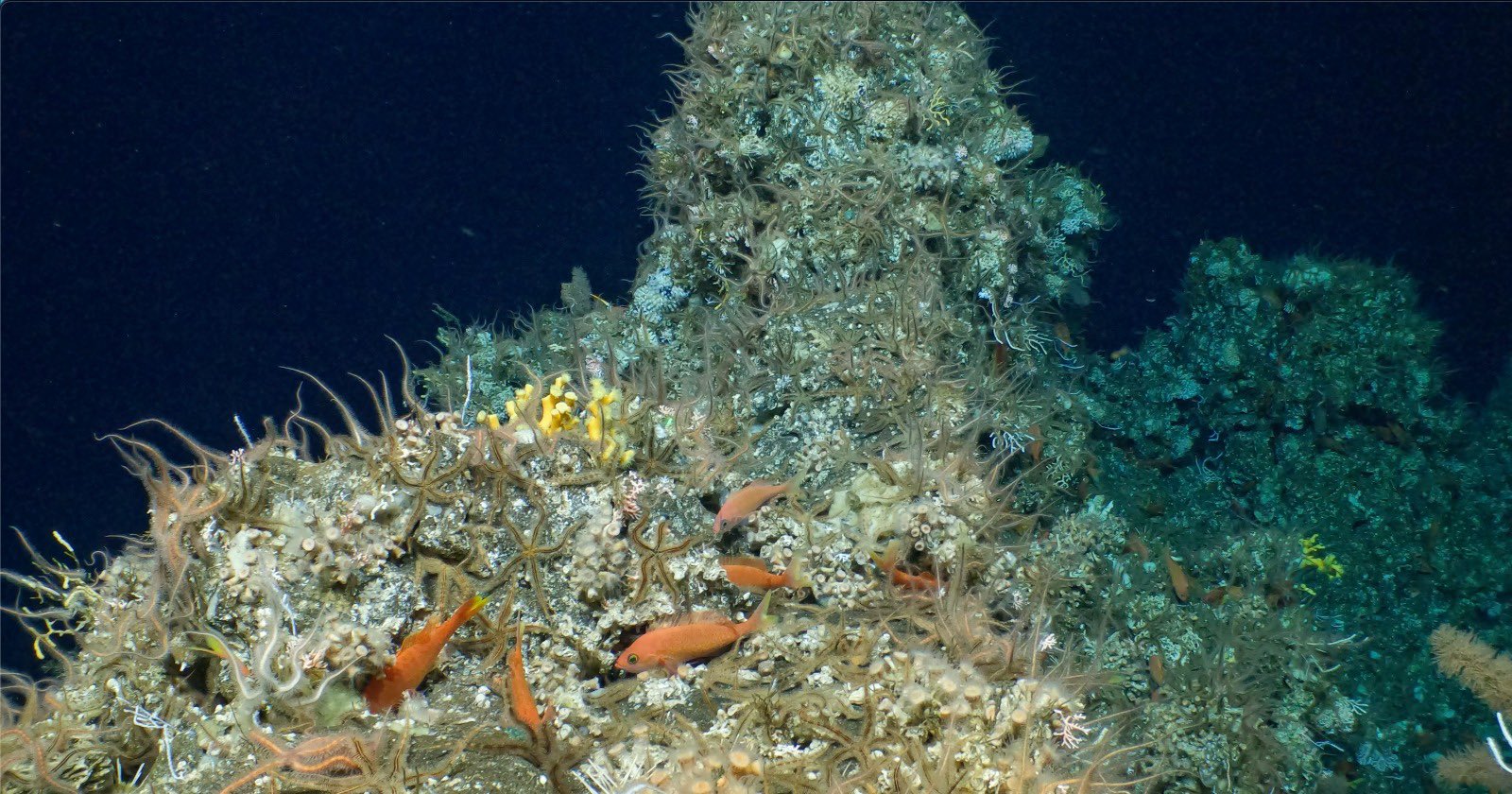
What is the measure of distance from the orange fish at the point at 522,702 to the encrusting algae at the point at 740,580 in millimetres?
12

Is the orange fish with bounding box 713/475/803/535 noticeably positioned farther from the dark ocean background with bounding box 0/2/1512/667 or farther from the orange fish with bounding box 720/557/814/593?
the dark ocean background with bounding box 0/2/1512/667

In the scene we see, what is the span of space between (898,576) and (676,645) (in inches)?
33.9

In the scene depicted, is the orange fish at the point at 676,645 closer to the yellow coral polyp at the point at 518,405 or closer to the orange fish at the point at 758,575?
the orange fish at the point at 758,575

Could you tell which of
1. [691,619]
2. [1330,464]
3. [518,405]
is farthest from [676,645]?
[1330,464]

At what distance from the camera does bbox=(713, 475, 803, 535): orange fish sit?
2662 millimetres

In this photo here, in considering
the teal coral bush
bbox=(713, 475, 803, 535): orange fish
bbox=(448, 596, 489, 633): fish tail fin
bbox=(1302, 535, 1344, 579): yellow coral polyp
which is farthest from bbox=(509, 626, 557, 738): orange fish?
bbox=(1302, 535, 1344, 579): yellow coral polyp

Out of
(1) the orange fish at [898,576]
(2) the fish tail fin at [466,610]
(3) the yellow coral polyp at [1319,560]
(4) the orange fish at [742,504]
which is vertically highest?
(4) the orange fish at [742,504]

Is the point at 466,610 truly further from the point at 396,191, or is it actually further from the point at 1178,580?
the point at 396,191

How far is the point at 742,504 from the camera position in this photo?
2.68 metres

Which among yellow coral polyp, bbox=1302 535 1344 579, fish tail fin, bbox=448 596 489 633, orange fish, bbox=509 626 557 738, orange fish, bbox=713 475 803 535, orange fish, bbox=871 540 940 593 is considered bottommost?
yellow coral polyp, bbox=1302 535 1344 579

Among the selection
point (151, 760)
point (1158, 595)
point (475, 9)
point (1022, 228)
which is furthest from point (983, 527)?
point (475, 9)

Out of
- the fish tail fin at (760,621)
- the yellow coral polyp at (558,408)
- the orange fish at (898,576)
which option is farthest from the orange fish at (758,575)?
the yellow coral polyp at (558,408)

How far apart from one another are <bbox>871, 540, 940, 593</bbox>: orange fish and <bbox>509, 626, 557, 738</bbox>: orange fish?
46.7 inches

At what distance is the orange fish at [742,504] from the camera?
2.66 metres
